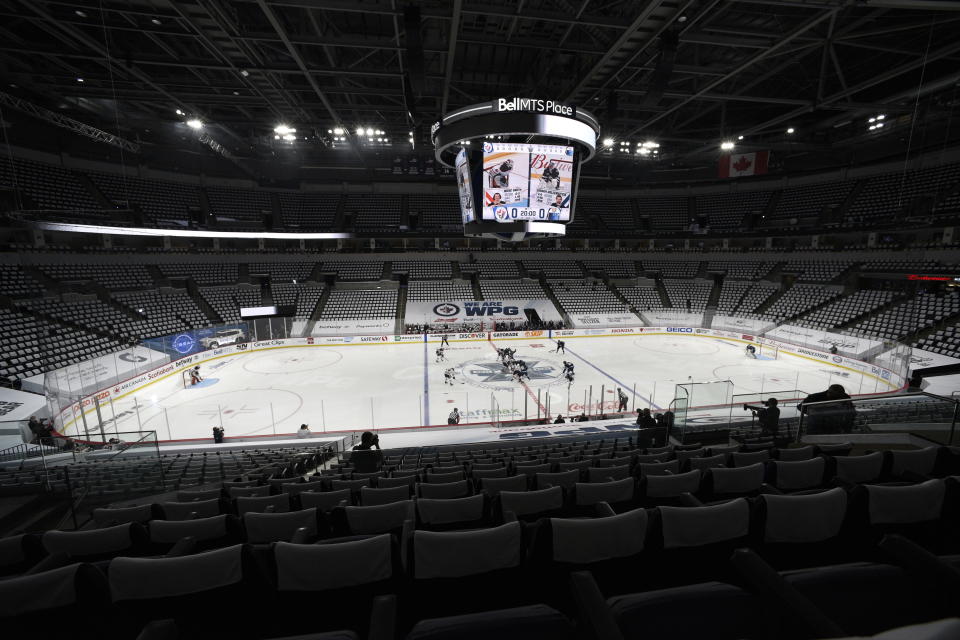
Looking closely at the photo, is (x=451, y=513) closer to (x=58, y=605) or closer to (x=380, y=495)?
(x=380, y=495)

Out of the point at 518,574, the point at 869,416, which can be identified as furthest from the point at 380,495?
the point at 869,416

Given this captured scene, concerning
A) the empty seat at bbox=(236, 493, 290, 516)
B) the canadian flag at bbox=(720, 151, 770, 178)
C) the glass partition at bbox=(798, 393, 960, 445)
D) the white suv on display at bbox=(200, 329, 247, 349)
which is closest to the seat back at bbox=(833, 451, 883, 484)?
the glass partition at bbox=(798, 393, 960, 445)

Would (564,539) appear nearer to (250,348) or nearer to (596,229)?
(250,348)

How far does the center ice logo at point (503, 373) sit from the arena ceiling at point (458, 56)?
13535mm

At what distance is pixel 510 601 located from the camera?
2.84m

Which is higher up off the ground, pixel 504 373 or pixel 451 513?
pixel 451 513

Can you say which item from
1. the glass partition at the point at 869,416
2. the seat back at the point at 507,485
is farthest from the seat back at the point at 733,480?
the glass partition at the point at 869,416

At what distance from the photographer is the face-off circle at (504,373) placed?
2155cm

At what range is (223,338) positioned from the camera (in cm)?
2839

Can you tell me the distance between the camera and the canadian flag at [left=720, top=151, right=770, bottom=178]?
128ft

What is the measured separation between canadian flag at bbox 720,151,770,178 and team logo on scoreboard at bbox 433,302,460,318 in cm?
3092

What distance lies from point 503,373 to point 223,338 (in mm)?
20465

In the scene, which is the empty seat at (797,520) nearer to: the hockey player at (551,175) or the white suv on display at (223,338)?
the hockey player at (551,175)

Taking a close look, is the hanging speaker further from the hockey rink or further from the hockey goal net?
the hockey goal net
